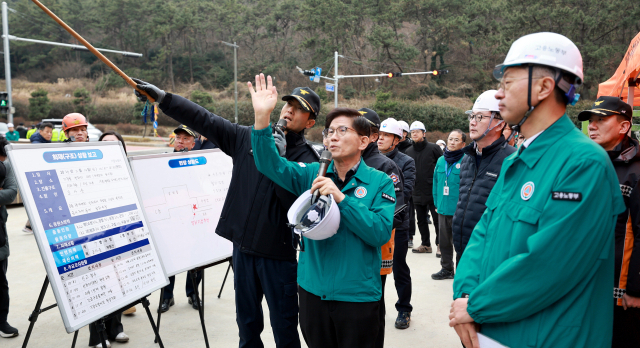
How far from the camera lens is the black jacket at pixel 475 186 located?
328 cm

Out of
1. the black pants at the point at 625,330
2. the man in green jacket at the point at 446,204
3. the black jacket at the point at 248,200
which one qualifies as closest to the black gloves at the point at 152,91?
the black jacket at the point at 248,200

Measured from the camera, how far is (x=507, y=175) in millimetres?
1649

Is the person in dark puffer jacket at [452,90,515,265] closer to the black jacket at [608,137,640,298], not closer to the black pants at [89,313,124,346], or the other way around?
the black jacket at [608,137,640,298]

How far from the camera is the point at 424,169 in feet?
25.0

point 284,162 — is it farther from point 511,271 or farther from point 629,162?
point 629,162

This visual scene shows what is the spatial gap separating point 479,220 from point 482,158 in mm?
1321

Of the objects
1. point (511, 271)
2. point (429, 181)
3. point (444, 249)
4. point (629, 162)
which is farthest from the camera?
point (429, 181)

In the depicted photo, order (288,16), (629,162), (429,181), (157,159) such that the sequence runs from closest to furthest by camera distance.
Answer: (629,162), (157,159), (429,181), (288,16)

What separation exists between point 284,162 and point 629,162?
7.21 feet

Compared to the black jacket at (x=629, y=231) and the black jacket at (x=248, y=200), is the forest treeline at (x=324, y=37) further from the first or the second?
the black jacket at (x=248, y=200)

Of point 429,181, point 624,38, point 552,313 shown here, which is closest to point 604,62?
point 624,38

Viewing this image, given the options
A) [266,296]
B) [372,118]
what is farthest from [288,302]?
[372,118]

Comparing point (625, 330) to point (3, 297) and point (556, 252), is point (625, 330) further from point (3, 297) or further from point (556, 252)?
point (3, 297)

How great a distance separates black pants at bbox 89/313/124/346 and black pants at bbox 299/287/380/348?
2.23 m
